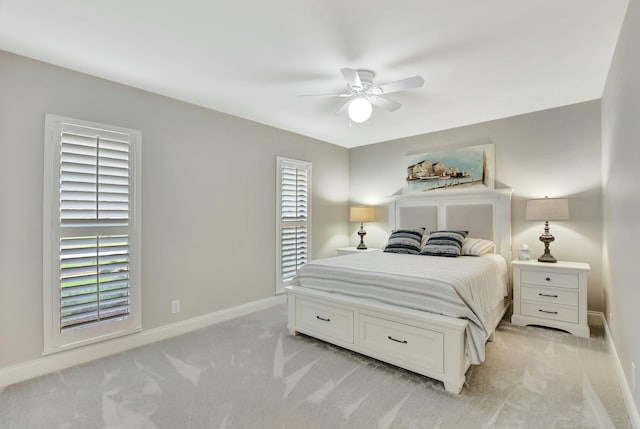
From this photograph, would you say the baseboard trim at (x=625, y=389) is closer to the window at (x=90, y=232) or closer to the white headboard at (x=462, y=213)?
the white headboard at (x=462, y=213)

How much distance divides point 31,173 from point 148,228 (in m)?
0.98

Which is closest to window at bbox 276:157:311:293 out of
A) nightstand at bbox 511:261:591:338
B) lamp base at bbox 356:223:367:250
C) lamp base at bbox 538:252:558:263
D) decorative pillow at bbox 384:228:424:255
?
lamp base at bbox 356:223:367:250

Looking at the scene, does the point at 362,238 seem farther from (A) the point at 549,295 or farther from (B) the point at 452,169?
(A) the point at 549,295

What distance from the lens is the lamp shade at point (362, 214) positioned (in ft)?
16.6

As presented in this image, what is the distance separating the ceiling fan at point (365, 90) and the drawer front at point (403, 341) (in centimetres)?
177

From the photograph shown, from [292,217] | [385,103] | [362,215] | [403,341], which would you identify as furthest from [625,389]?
[292,217]

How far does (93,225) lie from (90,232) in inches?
2.5

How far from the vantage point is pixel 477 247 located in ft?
12.2

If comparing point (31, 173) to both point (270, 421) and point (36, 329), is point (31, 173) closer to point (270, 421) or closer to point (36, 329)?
point (36, 329)

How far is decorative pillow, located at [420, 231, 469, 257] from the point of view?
145 inches

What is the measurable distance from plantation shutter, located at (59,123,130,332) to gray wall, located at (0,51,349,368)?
161 millimetres

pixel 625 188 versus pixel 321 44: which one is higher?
pixel 321 44

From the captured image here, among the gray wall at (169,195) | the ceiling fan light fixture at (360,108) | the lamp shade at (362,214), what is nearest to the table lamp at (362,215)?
the lamp shade at (362,214)

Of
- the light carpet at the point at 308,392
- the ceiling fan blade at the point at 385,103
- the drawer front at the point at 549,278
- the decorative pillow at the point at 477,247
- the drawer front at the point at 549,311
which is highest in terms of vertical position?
the ceiling fan blade at the point at 385,103
